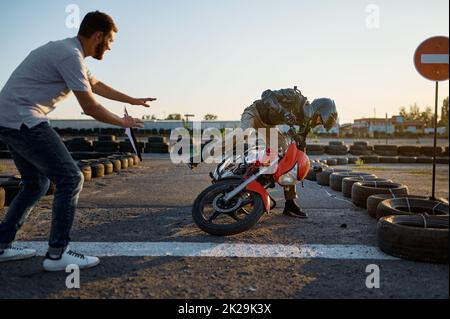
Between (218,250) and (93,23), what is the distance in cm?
235

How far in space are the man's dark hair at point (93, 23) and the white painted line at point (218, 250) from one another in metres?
2.01

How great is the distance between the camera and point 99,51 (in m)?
3.36

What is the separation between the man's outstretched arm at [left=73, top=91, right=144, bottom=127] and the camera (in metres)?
3.08

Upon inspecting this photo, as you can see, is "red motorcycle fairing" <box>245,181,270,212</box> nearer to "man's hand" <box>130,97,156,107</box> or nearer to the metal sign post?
"man's hand" <box>130,97,156,107</box>

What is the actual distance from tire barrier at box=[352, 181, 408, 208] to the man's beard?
14.0 feet

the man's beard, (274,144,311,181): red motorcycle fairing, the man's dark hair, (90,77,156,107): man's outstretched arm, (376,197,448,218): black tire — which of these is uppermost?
the man's dark hair

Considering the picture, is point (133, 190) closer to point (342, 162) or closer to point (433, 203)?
point (433, 203)

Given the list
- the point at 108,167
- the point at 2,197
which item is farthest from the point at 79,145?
the point at 2,197

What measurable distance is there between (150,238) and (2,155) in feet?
54.4

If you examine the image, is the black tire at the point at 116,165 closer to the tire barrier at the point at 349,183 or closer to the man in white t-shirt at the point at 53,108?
the tire barrier at the point at 349,183

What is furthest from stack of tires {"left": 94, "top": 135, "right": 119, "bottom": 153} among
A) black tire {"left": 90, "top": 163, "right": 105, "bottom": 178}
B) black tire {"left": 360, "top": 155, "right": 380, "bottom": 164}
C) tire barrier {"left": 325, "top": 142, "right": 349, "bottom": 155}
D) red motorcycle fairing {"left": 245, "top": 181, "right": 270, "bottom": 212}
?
red motorcycle fairing {"left": 245, "top": 181, "right": 270, "bottom": 212}

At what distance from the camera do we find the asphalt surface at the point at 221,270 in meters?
2.81

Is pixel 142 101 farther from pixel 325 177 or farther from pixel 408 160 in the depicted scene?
pixel 408 160
